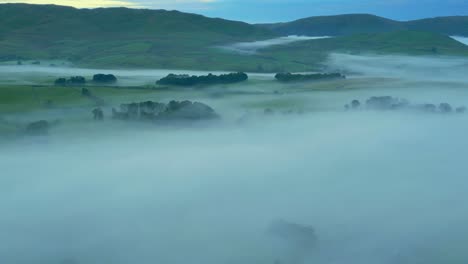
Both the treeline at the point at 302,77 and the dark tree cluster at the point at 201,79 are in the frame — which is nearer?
the dark tree cluster at the point at 201,79

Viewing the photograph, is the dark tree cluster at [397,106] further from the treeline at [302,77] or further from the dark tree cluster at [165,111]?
the dark tree cluster at [165,111]

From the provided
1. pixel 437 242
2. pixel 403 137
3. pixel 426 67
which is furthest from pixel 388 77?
pixel 437 242

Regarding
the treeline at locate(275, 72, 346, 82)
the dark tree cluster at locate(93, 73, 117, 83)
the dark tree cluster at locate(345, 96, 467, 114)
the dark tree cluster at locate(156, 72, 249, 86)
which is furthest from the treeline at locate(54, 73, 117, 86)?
the dark tree cluster at locate(345, 96, 467, 114)

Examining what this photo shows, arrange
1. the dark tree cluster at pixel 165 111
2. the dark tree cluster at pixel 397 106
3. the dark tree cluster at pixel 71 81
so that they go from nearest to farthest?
1. the dark tree cluster at pixel 165 111
2. the dark tree cluster at pixel 397 106
3. the dark tree cluster at pixel 71 81

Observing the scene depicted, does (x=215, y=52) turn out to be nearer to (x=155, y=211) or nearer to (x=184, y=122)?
(x=184, y=122)

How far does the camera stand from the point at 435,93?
124 meters

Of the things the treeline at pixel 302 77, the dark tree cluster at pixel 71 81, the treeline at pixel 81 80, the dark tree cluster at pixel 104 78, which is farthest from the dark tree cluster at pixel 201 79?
the dark tree cluster at pixel 71 81

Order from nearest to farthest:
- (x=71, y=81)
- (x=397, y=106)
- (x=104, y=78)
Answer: (x=397, y=106)
(x=71, y=81)
(x=104, y=78)

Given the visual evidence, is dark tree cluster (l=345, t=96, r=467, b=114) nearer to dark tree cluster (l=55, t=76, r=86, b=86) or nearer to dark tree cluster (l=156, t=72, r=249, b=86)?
dark tree cluster (l=156, t=72, r=249, b=86)

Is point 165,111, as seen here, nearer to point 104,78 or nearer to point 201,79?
point 104,78

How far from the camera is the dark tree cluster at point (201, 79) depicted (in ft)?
416

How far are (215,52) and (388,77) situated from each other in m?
65.5

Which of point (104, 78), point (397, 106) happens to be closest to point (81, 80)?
point (104, 78)

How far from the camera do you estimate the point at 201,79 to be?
13212 cm
